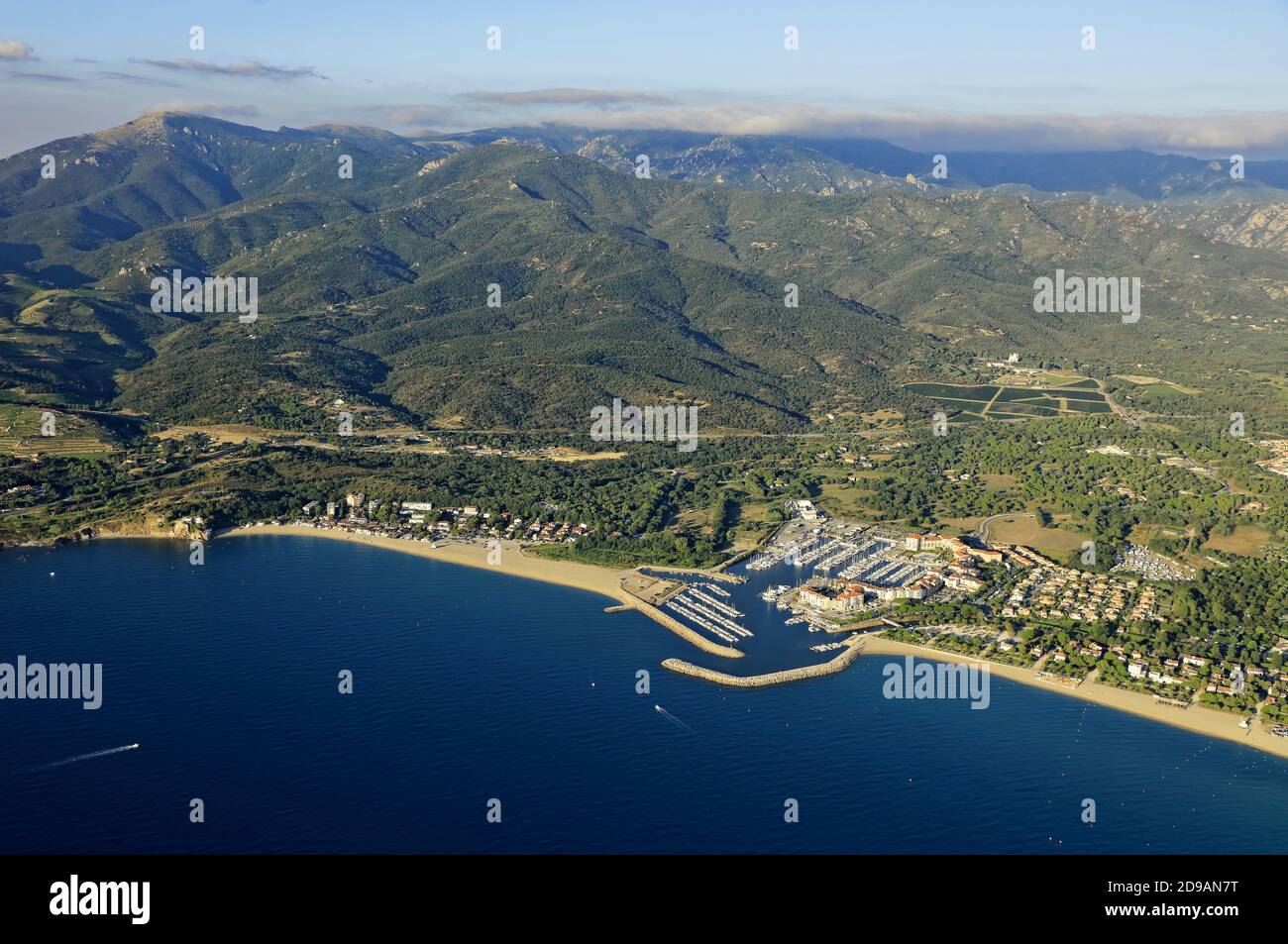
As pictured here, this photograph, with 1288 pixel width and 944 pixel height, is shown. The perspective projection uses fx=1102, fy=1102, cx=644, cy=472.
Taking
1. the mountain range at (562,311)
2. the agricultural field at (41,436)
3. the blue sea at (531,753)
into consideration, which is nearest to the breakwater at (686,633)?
the blue sea at (531,753)

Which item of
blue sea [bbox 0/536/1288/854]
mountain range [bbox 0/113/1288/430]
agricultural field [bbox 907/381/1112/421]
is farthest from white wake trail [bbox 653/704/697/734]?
agricultural field [bbox 907/381/1112/421]

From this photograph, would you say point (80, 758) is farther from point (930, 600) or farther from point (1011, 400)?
point (1011, 400)

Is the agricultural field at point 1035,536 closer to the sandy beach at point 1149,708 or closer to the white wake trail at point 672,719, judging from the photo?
the sandy beach at point 1149,708

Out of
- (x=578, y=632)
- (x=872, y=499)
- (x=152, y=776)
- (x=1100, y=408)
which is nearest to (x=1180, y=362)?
(x=1100, y=408)

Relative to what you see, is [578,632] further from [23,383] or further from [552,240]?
[552,240]

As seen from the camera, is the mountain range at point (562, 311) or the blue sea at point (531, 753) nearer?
the blue sea at point (531, 753)

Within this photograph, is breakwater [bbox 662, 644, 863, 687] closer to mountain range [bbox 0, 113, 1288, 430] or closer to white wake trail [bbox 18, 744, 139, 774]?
white wake trail [bbox 18, 744, 139, 774]
